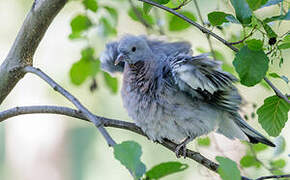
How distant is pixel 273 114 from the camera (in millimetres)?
1512

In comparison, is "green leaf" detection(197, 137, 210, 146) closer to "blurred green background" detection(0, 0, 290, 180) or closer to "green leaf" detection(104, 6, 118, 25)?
"green leaf" detection(104, 6, 118, 25)

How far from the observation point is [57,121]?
6703 millimetres

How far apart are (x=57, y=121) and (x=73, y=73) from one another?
14.5 ft

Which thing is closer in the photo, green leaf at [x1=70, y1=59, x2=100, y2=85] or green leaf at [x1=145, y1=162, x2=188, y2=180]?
green leaf at [x1=145, y1=162, x2=188, y2=180]

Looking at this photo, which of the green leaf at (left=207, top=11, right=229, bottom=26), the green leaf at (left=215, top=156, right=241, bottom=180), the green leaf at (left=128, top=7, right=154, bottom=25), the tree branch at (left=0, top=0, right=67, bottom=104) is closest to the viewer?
the green leaf at (left=215, top=156, right=241, bottom=180)

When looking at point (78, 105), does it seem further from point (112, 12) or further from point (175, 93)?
point (112, 12)

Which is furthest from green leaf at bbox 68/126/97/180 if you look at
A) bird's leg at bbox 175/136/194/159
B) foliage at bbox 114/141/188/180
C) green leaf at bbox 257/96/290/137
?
foliage at bbox 114/141/188/180

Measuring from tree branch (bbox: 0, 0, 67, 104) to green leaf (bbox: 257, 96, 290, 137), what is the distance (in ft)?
2.71

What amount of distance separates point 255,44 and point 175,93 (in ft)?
2.91

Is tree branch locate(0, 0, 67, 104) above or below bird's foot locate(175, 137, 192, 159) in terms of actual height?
above

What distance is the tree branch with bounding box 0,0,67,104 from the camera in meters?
1.69

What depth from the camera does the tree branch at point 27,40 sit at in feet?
5.55

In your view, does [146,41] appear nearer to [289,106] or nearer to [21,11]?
[289,106]

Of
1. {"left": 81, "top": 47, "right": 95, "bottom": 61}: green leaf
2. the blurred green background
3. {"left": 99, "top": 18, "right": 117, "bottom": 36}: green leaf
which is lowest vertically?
the blurred green background
